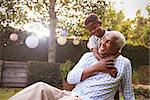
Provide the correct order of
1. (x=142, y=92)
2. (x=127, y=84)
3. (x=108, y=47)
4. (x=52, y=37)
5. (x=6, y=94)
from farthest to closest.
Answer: (x=52, y=37)
(x=142, y=92)
(x=6, y=94)
(x=127, y=84)
(x=108, y=47)

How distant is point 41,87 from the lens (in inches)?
59.8

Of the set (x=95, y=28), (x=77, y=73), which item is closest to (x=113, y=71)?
(x=77, y=73)

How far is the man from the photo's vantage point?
154 centimetres

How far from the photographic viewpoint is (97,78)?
5.22 ft

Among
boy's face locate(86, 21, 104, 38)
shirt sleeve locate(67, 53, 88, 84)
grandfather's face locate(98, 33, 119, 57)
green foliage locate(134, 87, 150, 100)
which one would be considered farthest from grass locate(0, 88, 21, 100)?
grandfather's face locate(98, 33, 119, 57)

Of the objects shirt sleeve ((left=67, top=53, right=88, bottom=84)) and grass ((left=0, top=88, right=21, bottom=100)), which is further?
grass ((left=0, top=88, right=21, bottom=100))

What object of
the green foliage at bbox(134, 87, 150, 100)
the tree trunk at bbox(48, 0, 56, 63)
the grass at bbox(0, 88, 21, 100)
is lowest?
the green foliage at bbox(134, 87, 150, 100)

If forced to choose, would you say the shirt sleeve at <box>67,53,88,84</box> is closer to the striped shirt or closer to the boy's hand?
the striped shirt

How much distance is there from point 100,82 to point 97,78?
0.08ft

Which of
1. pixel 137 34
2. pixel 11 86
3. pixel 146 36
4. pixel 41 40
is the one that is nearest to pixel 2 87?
pixel 11 86

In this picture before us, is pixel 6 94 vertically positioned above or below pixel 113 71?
below

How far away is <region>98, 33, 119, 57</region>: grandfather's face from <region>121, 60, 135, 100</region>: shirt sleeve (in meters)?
0.11

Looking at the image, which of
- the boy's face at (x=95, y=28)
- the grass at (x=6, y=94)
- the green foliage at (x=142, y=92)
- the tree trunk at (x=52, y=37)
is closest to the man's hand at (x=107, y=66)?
the boy's face at (x=95, y=28)

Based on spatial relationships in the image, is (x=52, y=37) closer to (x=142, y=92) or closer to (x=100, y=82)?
(x=142, y=92)
